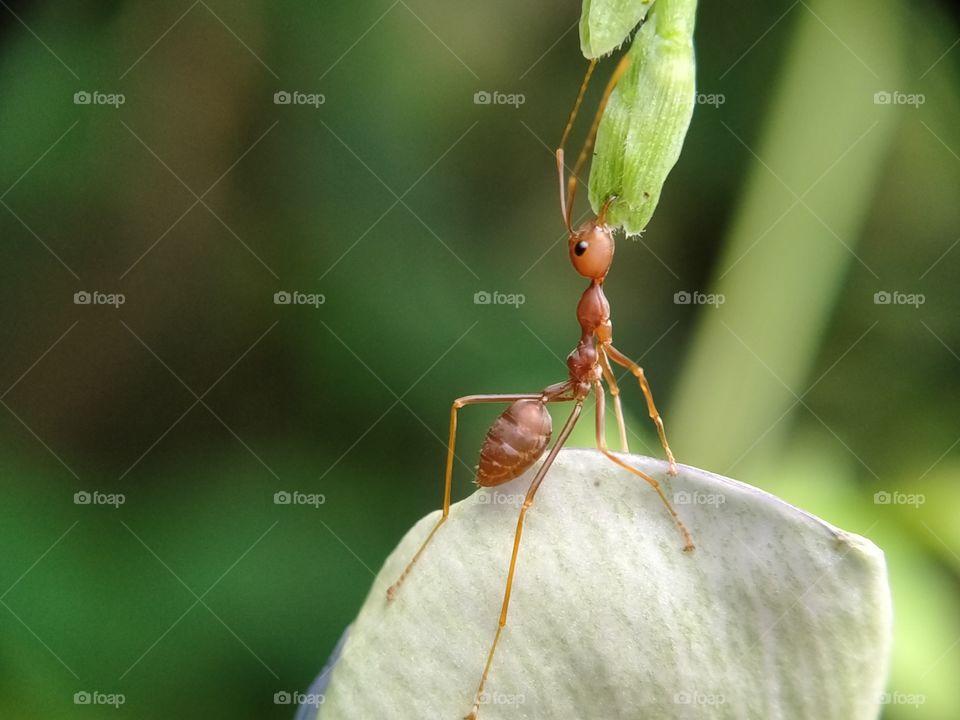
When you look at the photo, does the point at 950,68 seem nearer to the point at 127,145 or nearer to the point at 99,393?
the point at 127,145

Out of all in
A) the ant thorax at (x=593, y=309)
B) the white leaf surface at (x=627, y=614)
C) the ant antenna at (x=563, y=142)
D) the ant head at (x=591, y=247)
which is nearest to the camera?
the white leaf surface at (x=627, y=614)

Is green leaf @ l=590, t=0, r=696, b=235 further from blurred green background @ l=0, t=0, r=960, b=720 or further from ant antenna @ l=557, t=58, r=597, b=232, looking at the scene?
blurred green background @ l=0, t=0, r=960, b=720

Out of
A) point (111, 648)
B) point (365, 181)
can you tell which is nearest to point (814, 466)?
point (365, 181)

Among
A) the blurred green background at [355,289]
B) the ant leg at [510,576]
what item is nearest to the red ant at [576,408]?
the ant leg at [510,576]

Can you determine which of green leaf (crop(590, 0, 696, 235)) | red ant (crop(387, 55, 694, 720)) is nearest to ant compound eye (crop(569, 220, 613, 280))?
red ant (crop(387, 55, 694, 720))

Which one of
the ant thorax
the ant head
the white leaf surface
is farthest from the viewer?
the ant thorax

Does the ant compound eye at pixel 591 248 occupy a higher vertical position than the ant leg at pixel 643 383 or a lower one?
higher

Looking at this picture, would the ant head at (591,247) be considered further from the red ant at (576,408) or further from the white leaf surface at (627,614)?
the white leaf surface at (627,614)
